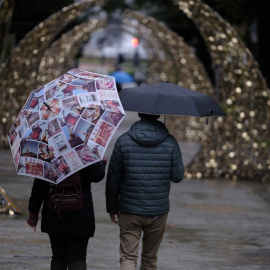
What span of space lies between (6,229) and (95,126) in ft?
12.0

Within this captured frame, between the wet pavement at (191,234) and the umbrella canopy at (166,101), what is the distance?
71.7 inches

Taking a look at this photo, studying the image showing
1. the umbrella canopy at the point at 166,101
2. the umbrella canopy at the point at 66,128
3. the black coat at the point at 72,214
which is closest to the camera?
the umbrella canopy at the point at 66,128

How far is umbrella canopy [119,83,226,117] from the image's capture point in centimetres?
585

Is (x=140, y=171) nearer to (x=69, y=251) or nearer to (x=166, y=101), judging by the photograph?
(x=166, y=101)

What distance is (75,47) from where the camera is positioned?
28344 millimetres

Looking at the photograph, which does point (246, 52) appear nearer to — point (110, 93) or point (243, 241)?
point (243, 241)

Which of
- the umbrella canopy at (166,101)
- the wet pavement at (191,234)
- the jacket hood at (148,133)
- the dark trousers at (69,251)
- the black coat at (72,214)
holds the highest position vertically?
the umbrella canopy at (166,101)

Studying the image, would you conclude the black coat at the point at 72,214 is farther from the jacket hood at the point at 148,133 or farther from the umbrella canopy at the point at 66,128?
the jacket hood at the point at 148,133

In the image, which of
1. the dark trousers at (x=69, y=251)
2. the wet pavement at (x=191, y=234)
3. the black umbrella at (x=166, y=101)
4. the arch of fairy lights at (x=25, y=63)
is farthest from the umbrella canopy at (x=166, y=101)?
the arch of fairy lights at (x=25, y=63)

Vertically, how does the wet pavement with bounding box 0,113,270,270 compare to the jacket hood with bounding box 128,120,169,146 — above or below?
below

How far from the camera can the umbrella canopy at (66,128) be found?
5.23 metres

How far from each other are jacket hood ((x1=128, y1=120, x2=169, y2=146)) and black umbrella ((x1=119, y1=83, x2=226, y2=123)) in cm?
10

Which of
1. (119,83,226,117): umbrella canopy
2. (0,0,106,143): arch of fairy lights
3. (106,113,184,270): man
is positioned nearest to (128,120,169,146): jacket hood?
(106,113,184,270): man

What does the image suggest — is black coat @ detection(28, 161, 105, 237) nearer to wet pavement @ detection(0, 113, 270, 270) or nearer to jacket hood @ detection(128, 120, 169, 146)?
jacket hood @ detection(128, 120, 169, 146)
